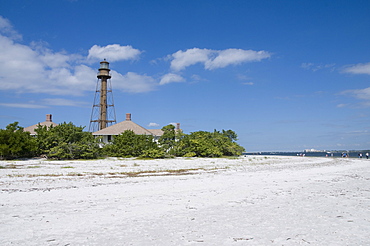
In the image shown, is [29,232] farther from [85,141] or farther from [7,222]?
[85,141]

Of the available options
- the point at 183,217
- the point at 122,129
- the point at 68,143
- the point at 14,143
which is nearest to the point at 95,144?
the point at 68,143

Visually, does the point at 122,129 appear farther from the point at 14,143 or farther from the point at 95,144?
the point at 14,143

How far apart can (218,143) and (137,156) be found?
1251 cm

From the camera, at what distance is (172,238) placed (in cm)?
502

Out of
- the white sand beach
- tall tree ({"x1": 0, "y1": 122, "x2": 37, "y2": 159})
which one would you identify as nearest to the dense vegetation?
tall tree ({"x1": 0, "y1": 122, "x2": 37, "y2": 159})

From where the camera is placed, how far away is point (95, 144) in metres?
31.1

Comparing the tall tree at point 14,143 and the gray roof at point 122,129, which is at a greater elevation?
the gray roof at point 122,129

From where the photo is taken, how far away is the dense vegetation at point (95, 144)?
91.7 ft

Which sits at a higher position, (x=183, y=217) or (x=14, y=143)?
(x=14, y=143)

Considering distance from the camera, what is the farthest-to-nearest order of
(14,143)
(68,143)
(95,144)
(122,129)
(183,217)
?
1. (122,129)
2. (95,144)
3. (68,143)
4. (14,143)
5. (183,217)

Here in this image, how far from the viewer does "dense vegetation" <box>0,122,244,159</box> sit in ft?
91.7

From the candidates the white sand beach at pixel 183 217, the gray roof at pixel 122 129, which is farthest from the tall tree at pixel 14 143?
the white sand beach at pixel 183 217

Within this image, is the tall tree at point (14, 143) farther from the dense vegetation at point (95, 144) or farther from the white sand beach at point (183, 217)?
the white sand beach at point (183, 217)

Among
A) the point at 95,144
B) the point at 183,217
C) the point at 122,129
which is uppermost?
the point at 122,129
